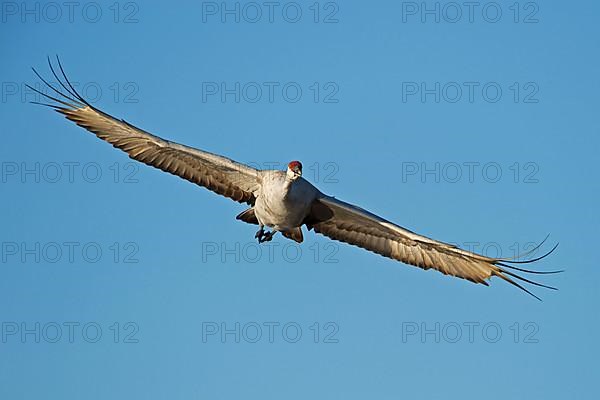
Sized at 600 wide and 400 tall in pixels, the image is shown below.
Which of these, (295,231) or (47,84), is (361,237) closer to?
(295,231)

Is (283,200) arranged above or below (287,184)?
below

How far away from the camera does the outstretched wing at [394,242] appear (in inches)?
926

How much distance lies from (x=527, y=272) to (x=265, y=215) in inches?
211

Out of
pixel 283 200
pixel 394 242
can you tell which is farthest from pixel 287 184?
pixel 394 242

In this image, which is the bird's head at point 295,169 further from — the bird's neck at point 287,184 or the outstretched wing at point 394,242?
the outstretched wing at point 394,242

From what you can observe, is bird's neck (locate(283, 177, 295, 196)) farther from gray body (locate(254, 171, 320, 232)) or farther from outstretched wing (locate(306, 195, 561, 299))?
outstretched wing (locate(306, 195, 561, 299))

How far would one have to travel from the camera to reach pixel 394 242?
80.6 feet

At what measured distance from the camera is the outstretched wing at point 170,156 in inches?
895

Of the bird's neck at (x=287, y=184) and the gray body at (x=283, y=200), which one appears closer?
the bird's neck at (x=287, y=184)

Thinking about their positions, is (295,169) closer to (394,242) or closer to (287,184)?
(287,184)

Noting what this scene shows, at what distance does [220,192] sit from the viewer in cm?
2423

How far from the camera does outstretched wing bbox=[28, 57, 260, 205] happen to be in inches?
895

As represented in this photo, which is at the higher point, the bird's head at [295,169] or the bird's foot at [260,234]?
the bird's head at [295,169]

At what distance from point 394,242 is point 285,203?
321 cm
